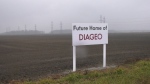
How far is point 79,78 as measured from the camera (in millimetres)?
8094

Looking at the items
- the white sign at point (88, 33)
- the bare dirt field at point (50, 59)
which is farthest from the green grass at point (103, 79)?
the white sign at point (88, 33)

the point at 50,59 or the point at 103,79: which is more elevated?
the point at 103,79

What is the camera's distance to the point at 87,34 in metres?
10.2

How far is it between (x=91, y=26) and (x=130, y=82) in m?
3.93

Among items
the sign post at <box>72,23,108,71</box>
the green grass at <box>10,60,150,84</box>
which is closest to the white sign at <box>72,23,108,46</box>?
the sign post at <box>72,23,108,71</box>

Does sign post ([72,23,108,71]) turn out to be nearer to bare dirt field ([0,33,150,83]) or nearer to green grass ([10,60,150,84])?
bare dirt field ([0,33,150,83])

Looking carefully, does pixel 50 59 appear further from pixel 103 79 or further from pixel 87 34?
pixel 103 79

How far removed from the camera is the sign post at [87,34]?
9.85 metres

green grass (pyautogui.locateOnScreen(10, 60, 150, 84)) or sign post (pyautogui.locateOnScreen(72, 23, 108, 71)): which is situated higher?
sign post (pyautogui.locateOnScreen(72, 23, 108, 71))

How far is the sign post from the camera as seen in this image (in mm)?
9852

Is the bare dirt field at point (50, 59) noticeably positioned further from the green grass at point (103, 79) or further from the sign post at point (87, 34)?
the green grass at point (103, 79)

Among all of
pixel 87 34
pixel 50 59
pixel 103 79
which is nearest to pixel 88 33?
pixel 87 34

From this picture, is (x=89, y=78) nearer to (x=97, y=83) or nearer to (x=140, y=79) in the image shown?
(x=97, y=83)

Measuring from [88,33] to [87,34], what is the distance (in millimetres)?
85
